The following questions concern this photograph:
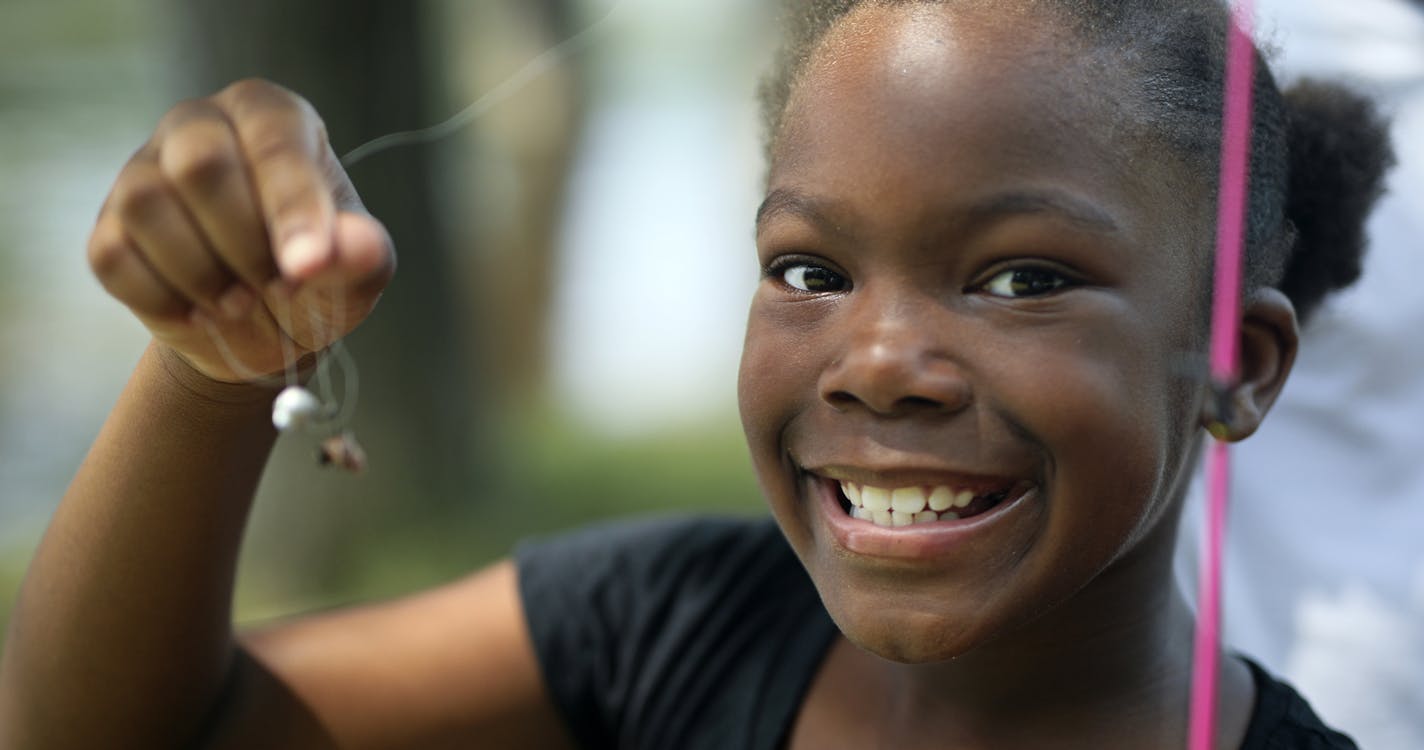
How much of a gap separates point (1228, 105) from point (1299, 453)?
89 cm

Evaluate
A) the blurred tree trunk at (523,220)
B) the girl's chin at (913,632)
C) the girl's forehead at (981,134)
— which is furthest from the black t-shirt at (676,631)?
the blurred tree trunk at (523,220)

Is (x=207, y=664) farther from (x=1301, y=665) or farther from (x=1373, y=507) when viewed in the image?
(x=1373, y=507)

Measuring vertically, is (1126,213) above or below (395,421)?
above

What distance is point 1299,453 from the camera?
1.84 meters

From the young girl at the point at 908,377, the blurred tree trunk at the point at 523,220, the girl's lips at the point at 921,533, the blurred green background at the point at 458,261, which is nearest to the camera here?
the young girl at the point at 908,377

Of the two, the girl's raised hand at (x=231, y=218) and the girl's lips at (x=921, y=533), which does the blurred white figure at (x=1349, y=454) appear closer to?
the girl's lips at (x=921, y=533)

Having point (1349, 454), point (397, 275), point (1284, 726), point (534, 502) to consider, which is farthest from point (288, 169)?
point (534, 502)

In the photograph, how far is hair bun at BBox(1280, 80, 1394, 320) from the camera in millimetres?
1312

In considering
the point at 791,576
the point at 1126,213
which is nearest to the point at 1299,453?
the point at 791,576

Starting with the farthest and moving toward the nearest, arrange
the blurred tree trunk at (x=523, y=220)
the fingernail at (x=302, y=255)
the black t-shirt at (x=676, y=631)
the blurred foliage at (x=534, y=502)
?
the blurred tree trunk at (x=523, y=220) → the blurred foliage at (x=534, y=502) → the black t-shirt at (x=676, y=631) → the fingernail at (x=302, y=255)

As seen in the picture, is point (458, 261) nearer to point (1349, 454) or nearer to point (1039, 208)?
point (1349, 454)

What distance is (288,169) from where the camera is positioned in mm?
856

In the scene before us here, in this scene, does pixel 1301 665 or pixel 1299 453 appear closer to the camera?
pixel 1301 665

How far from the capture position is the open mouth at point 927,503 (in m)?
1.04
